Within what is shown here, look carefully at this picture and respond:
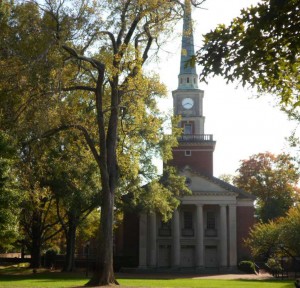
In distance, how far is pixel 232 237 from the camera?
5081 cm

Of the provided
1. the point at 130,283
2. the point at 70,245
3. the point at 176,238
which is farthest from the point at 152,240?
the point at 130,283

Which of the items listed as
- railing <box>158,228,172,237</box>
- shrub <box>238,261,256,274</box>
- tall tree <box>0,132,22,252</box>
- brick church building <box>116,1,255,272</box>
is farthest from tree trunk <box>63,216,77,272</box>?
tall tree <box>0,132,22,252</box>

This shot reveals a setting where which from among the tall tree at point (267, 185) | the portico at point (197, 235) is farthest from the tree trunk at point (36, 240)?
the tall tree at point (267, 185)

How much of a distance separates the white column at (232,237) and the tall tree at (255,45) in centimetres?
4106

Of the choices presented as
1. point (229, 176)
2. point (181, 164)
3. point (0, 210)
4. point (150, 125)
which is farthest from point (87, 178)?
point (229, 176)

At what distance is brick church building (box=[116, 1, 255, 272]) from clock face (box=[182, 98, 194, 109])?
310 cm

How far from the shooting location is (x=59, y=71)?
20.8 meters

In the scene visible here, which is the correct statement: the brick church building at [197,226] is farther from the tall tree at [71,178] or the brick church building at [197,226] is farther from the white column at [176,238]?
the tall tree at [71,178]

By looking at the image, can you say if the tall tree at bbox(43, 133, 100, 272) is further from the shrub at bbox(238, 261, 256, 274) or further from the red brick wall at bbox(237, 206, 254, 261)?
the red brick wall at bbox(237, 206, 254, 261)

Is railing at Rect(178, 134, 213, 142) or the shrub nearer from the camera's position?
the shrub

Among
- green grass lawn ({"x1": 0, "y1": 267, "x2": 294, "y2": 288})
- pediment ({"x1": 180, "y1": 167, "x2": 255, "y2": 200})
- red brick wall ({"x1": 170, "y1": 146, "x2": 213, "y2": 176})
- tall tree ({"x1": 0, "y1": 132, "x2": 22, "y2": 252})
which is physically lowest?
green grass lawn ({"x1": 0, "y1": 267, "x2": 294, "y2": 288})

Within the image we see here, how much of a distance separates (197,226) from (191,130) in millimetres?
11668

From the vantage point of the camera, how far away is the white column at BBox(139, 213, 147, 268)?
51.0 meters

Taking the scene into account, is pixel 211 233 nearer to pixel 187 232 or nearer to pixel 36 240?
pixel 187 232
